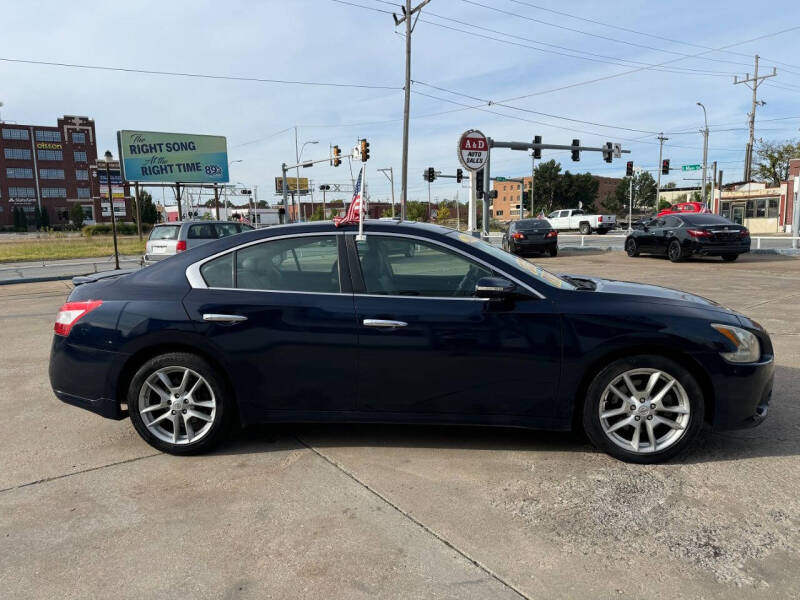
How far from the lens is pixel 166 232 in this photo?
15352 mm

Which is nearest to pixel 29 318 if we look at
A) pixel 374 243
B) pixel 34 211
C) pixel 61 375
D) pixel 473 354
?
pixel 61 375

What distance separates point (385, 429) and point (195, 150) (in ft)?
130

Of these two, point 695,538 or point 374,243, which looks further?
point 374,243

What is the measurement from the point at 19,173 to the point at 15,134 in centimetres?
606

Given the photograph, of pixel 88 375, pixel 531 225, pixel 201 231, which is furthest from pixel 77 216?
pixel 88 375

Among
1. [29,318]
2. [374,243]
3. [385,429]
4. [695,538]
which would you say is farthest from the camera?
[29,318]

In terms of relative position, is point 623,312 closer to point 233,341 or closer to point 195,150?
point 233,341

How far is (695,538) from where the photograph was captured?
275 centimetres

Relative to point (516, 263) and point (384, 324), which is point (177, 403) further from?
point (516, 263)

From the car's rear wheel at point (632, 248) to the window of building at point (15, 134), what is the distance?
328 feet

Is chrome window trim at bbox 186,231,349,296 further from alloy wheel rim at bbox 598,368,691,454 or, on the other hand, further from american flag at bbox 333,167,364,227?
alloy wheel rim at bbox 598,368,691,454

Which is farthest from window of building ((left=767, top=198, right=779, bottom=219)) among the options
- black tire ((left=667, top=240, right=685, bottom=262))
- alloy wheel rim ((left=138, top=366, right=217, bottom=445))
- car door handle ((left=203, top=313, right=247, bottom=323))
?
alloy wheel rim ((left=138, top=366, right=217, bottom=445))

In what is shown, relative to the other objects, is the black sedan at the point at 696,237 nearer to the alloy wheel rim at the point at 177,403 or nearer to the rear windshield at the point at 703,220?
the rear windshield at the point at 703,220

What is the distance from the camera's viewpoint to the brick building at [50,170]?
89.8 m
